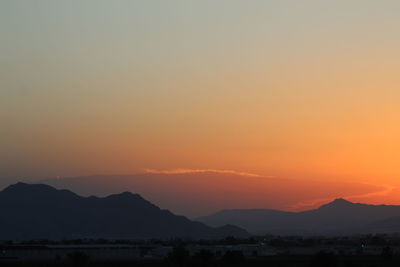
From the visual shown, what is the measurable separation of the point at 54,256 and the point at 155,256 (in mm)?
22749

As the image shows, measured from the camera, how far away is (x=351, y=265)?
11925 centimetres

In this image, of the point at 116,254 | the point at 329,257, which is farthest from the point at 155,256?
the point at 329,257

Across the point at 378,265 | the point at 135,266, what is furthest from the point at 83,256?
the point at 378,265

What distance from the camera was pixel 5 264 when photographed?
134 meters

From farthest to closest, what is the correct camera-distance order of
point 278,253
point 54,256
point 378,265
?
point 278,253 < point 54,256 < point 378,265

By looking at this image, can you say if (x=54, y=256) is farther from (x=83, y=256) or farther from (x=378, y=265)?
(x=378, y=265)

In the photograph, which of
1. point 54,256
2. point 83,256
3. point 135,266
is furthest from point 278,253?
point 83,256

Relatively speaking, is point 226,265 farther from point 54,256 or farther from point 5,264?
point 54,256

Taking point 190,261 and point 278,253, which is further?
point 278,253

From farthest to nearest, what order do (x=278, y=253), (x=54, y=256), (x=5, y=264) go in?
(x=278, y=253) → (x=54, y=256) → (x=5, y=264)

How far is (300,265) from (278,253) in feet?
211

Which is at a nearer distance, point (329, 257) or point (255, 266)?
point (329, 257)

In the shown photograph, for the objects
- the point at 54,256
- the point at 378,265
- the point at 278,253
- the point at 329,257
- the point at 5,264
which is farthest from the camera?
the point at 278,253

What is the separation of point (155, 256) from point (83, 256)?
50.7 metres
